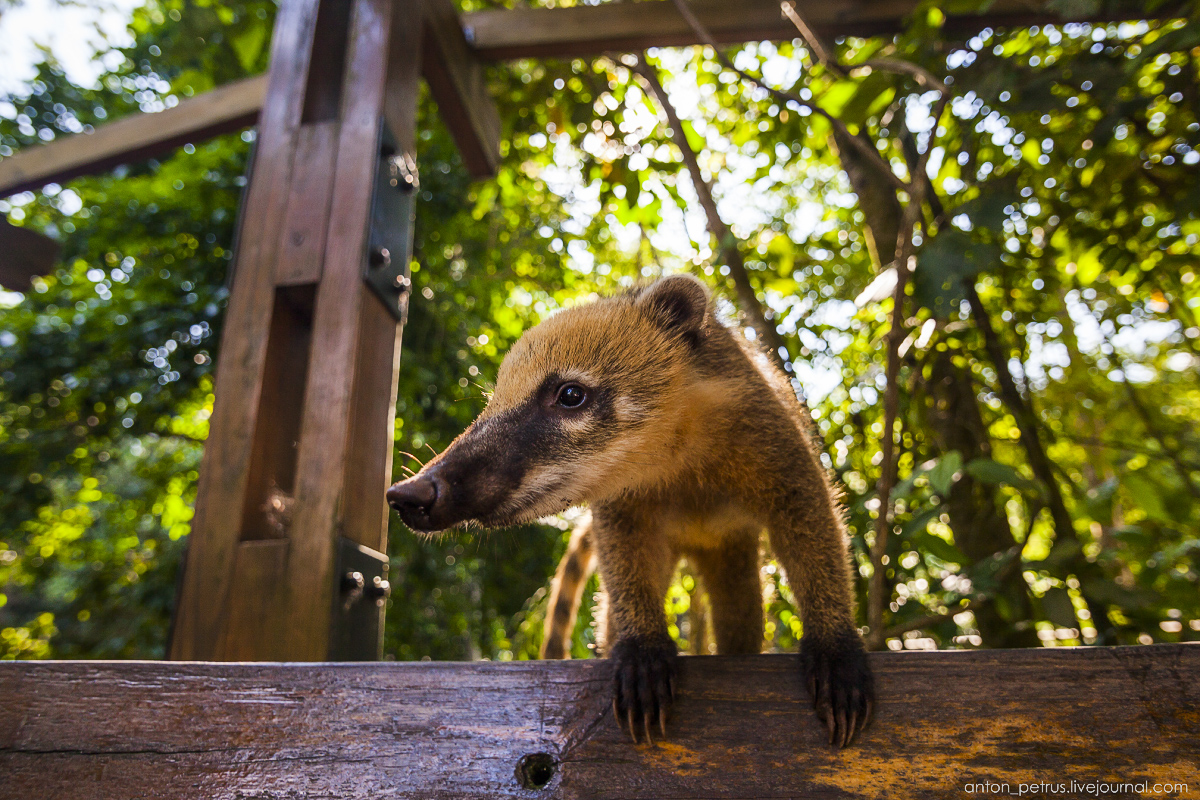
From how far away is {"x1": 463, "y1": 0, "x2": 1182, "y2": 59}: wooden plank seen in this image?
2609 millimetres

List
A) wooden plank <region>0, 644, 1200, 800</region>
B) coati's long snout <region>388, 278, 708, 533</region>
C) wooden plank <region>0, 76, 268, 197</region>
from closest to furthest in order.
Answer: wooden plank <region>0, 644, 1200, 800</region>, coati's long snout <region>388, 278, 708, 533</region>, wooden plank <region>0, 76, 268, 197</region>

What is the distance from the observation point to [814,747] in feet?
4.01

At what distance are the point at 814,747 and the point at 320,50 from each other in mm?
2679

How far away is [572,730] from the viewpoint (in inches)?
50.6

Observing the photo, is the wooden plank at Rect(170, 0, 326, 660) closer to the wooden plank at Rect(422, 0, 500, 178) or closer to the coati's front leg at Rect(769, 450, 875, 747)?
the wooden plank at Rect(422, 0, 500, 178)

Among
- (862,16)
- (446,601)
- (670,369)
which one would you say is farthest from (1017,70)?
(446,601)

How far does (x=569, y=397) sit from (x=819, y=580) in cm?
78

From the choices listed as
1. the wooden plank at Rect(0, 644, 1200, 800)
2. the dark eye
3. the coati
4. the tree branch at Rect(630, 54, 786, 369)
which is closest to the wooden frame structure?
the wooden plank at Rect(0, 644, 1200, 800)

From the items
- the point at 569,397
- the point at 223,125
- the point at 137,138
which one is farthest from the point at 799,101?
the point at 137,138

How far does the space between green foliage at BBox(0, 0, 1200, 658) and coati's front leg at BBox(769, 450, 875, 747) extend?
1.42 feet

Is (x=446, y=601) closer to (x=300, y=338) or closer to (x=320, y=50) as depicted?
(x=300, y=338)

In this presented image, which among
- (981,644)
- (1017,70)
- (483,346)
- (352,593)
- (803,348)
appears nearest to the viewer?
(352,593)

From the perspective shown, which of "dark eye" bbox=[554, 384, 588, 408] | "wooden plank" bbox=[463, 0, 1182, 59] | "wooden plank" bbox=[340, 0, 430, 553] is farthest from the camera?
"wooden plank" bbox=[463, 0, 1182, 59]

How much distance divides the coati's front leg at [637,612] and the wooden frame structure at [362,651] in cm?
5
